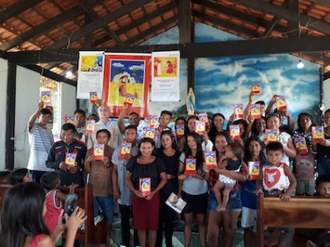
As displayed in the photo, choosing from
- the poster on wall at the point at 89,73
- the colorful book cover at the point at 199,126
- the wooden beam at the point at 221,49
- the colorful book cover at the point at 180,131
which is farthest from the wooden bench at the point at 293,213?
the poster on wall at the point at 89,73

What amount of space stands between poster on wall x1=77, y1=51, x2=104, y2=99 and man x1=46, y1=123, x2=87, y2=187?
1.62 metres

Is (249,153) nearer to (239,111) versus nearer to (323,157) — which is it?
(239,111)

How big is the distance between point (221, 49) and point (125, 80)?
5.59ft

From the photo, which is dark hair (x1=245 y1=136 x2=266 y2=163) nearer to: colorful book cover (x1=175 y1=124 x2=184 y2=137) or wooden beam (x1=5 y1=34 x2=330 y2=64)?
colorful book cover (x1=175 y1=124 x2=184 y2=137)

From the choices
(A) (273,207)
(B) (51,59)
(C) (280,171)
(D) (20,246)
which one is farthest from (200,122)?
(B) (51,59)

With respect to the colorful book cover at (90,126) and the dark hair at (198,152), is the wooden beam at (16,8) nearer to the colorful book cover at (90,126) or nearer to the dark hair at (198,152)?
the colorful book cover at (90,126)

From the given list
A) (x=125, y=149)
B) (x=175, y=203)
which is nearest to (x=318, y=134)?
(x=175, y=203)

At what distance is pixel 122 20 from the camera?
27.1 ft

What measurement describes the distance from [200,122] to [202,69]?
7.45 metres

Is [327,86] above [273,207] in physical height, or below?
above

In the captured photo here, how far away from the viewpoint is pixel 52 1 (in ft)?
19.2

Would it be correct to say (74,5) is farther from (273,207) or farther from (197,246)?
(273,207)

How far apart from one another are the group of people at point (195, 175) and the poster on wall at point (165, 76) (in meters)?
1.43

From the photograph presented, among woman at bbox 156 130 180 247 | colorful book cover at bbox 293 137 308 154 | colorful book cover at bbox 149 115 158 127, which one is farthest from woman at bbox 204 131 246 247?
colorful book cover at bbox 149 115 158 127
